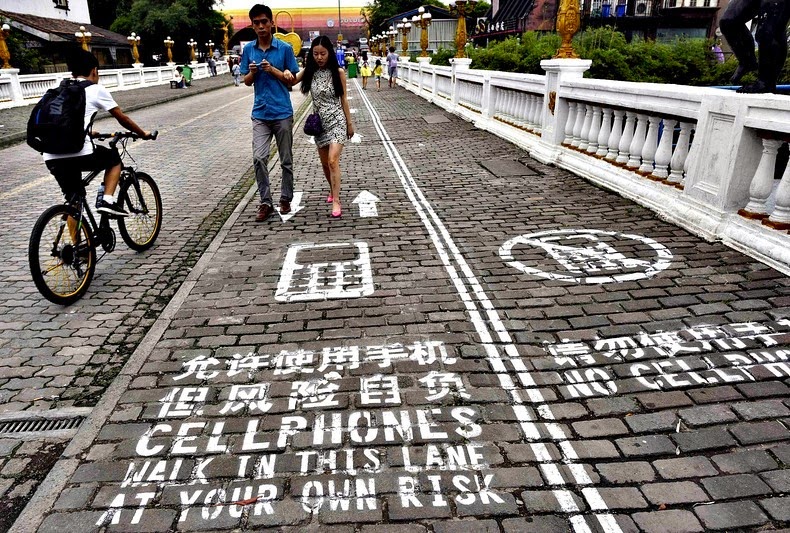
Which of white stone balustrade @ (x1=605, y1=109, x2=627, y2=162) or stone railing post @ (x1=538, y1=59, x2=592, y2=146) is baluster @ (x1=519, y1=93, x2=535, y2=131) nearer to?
stone railing post @ (x1=538, y1=59, x2=592, y2=146)

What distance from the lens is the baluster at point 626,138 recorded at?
7.97 m

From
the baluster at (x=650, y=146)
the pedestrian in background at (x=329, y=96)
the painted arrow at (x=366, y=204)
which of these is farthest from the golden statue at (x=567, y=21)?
the pedestrian in background at (x=329, y=96)

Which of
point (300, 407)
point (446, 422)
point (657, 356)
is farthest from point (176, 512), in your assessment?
point (657, 356)

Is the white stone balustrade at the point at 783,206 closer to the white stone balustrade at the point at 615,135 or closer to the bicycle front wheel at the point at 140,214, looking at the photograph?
the white stone balustrade at the point at 615,135

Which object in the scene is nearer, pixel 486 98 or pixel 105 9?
pixel 486 98

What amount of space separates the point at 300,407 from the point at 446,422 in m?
0.92

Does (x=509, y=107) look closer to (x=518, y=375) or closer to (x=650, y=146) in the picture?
(x=650, y=146)

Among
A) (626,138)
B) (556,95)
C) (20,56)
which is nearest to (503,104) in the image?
(556,95)

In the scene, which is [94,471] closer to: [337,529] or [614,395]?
[337,529]

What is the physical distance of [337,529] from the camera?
8.68 ft

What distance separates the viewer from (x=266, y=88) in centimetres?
719

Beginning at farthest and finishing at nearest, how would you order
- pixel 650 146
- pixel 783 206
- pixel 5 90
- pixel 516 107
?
pixel 5 90 < pixel 516 107 < pixel 650 146 < pixel 783 206

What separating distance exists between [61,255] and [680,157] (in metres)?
6.81

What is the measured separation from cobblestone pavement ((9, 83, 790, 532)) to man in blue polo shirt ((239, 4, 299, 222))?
59.2 inches
